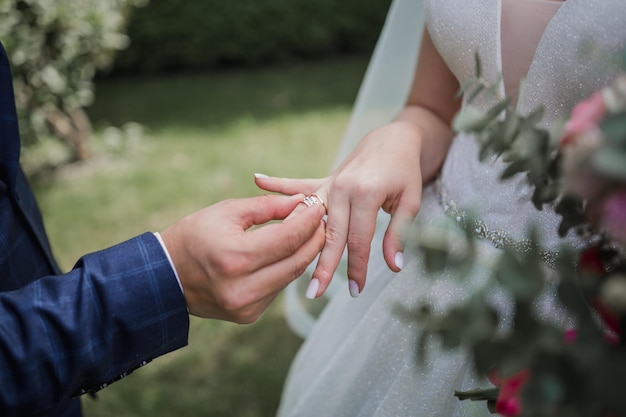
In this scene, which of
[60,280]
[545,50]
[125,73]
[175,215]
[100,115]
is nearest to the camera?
[60,280]

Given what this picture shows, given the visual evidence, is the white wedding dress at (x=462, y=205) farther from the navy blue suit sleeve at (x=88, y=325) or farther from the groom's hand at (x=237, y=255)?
the navy blue suit sleeve at (x=88, y=325)

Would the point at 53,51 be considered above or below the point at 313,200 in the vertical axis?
below

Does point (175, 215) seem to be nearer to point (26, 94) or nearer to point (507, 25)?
point (26, 94)

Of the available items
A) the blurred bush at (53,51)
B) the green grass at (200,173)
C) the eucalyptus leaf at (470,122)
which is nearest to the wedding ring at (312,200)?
the eucalyptus leaf at (470,122)

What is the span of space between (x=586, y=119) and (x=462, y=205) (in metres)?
0.79

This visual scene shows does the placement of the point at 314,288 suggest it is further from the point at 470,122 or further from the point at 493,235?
the point at 470,122

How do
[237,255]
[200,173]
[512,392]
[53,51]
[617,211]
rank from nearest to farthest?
[617,211] → [512,392] → [237,255] → [53,51] → [200,173]

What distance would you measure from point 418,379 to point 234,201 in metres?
0.53

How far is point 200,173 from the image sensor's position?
4277 mm

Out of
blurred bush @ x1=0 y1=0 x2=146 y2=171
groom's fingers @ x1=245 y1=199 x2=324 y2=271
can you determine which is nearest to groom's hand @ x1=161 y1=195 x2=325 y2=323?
groom's fingers @ x1=245 y1=199 x2=324 y2=271

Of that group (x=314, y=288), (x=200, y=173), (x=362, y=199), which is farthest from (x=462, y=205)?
(x=200, y=173)

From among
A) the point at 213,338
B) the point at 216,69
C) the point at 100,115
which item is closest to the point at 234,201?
the point at 213,338

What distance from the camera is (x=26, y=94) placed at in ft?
12.6

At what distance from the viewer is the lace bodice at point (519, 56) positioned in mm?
1068
